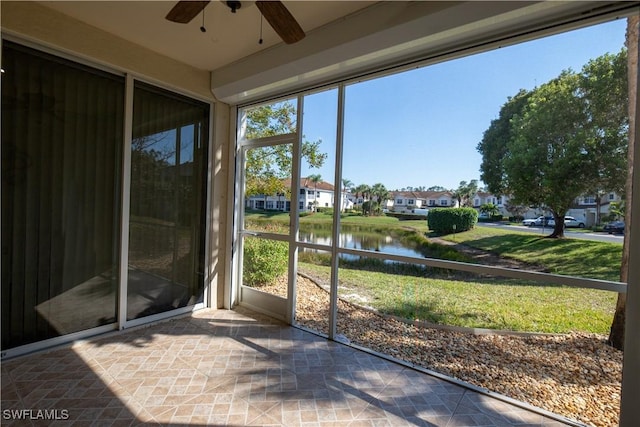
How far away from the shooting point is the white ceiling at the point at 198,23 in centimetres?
234

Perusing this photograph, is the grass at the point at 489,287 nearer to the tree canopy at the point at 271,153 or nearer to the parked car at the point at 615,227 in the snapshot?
the parked car at the point at 615,227

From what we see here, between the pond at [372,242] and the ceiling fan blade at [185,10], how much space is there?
2.16 m

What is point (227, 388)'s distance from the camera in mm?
2203

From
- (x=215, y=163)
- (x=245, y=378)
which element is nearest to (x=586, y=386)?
(x=245, y=378)

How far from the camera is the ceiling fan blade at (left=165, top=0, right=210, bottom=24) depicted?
5.52ft

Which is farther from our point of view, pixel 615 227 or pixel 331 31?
pixel 331 31

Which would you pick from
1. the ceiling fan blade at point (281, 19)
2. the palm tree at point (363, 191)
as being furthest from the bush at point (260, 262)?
the ceiling fan blade at point (281, 19)

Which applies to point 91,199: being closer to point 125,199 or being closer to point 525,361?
point 125,199

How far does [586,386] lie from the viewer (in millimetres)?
2400

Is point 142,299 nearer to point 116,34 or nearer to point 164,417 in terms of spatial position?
point 164,417

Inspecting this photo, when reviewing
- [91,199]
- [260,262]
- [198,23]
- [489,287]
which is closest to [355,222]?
[489,287]

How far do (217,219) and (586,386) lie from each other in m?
3.93

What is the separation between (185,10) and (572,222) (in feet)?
9.48

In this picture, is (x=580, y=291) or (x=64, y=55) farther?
(x=64, y=55)
